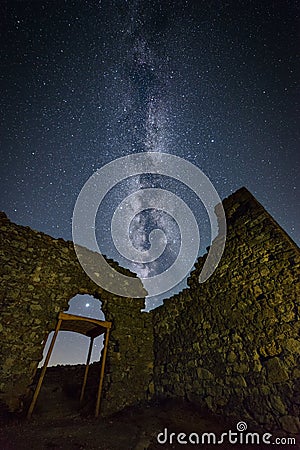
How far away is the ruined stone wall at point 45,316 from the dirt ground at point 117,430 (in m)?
0.74

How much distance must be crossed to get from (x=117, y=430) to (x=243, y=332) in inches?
131

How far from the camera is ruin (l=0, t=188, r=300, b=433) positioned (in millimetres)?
4676

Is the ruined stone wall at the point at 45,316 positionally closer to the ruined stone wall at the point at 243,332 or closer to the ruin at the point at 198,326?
the ruin at the point at 198,326

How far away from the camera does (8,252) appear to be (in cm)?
632

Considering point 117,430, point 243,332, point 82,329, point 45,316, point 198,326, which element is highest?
point 82,329

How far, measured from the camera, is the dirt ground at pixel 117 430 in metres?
3.89

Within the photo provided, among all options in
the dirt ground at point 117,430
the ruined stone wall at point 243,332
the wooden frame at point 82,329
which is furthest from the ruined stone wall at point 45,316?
the ruined stone wall at point 243,332

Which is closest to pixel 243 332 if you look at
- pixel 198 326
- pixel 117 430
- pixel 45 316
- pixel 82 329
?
pixel 198 326

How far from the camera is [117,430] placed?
4738 mm

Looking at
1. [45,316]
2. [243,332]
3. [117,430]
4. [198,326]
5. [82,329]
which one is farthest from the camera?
[82,329]

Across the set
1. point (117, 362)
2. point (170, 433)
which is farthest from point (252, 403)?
point (117, 362)

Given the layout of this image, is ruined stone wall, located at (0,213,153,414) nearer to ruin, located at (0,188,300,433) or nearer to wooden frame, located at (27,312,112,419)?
ruin, located at (0,188,300,433)

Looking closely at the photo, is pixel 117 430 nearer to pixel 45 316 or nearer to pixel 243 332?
pixel 45 316

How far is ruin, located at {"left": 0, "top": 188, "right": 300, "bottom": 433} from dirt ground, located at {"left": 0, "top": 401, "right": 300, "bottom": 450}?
14.6 inches
